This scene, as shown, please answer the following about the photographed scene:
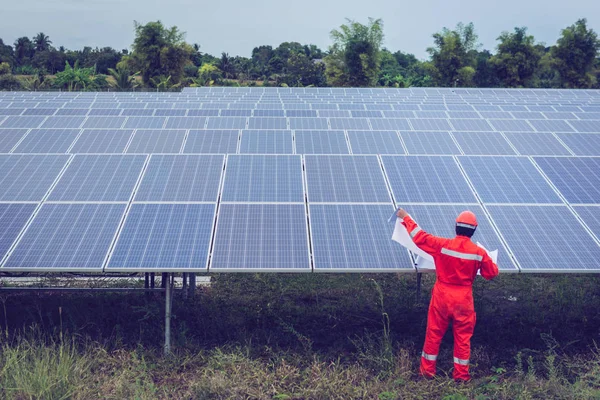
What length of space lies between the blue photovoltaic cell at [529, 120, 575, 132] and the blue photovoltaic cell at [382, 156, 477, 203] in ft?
13.9

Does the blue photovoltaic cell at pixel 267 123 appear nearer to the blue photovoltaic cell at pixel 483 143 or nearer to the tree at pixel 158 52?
the blue photovoltaic cell at pixel 483 143

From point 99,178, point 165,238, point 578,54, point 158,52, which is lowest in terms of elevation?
point 158,52

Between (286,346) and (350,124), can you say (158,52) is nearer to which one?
(350,124)

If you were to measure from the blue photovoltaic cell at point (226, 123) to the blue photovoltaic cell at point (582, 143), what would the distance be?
788 cm

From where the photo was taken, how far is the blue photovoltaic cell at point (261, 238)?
335 inches

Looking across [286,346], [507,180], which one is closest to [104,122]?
[286,346]

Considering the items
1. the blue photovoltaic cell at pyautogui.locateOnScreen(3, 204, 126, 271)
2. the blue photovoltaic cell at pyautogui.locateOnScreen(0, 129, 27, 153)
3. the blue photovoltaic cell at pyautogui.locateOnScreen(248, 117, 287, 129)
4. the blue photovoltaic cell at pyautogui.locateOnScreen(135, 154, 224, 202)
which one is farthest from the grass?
the blue photovoltaic cell at pyautogui.locateOnScreen(248, 117, 287, 129)

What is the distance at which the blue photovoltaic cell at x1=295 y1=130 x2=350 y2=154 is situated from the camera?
12100 mm

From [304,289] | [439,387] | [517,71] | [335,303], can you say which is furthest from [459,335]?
[517,71]

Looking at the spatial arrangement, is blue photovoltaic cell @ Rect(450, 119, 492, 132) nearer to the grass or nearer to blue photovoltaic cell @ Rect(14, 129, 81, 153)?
the grass

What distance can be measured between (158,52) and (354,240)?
49.4 m

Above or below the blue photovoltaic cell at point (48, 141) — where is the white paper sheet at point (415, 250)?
above

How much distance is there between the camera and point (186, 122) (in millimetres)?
16281

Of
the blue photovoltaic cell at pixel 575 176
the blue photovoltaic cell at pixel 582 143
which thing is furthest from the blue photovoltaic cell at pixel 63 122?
the blue photovoltaic cell at pixel 582 143
